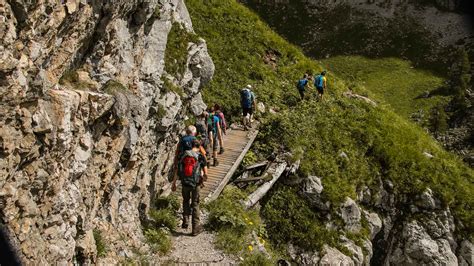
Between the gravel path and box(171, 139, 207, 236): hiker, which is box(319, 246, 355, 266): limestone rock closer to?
the gravel path

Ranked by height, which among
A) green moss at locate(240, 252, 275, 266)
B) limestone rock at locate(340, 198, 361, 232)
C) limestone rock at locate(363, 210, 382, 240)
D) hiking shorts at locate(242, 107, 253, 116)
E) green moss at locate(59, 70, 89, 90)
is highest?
green moss at locate(59, 70, 89, 90)

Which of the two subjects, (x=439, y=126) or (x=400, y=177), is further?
(x=439, y=126)

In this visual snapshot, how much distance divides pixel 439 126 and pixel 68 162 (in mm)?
40652

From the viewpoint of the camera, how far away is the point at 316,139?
21656 mm

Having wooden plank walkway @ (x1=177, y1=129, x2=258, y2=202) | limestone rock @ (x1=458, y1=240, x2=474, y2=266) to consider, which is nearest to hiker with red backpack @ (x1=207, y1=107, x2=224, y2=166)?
wooden plank walkway @ (x1=177, y1=129, x2=258, y2=202)

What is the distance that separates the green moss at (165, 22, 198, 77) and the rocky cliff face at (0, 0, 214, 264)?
1.24 m

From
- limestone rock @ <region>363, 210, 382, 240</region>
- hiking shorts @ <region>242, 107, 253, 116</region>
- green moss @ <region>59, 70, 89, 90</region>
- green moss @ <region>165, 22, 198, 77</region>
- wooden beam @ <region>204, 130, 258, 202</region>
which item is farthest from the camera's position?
hiking shorts @ <region>242, 107, 253, 116</region>

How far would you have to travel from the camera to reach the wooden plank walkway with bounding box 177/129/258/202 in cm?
1492

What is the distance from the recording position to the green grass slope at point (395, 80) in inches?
1891

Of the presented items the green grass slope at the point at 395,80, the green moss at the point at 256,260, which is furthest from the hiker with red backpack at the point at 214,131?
the green grass slope at the point at 395,80

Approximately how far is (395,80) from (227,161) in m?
41.6

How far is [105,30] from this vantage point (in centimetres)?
1044

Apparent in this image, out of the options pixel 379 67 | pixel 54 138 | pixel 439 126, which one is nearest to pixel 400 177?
pixel 54 138

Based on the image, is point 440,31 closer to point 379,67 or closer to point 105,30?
point 379,67
